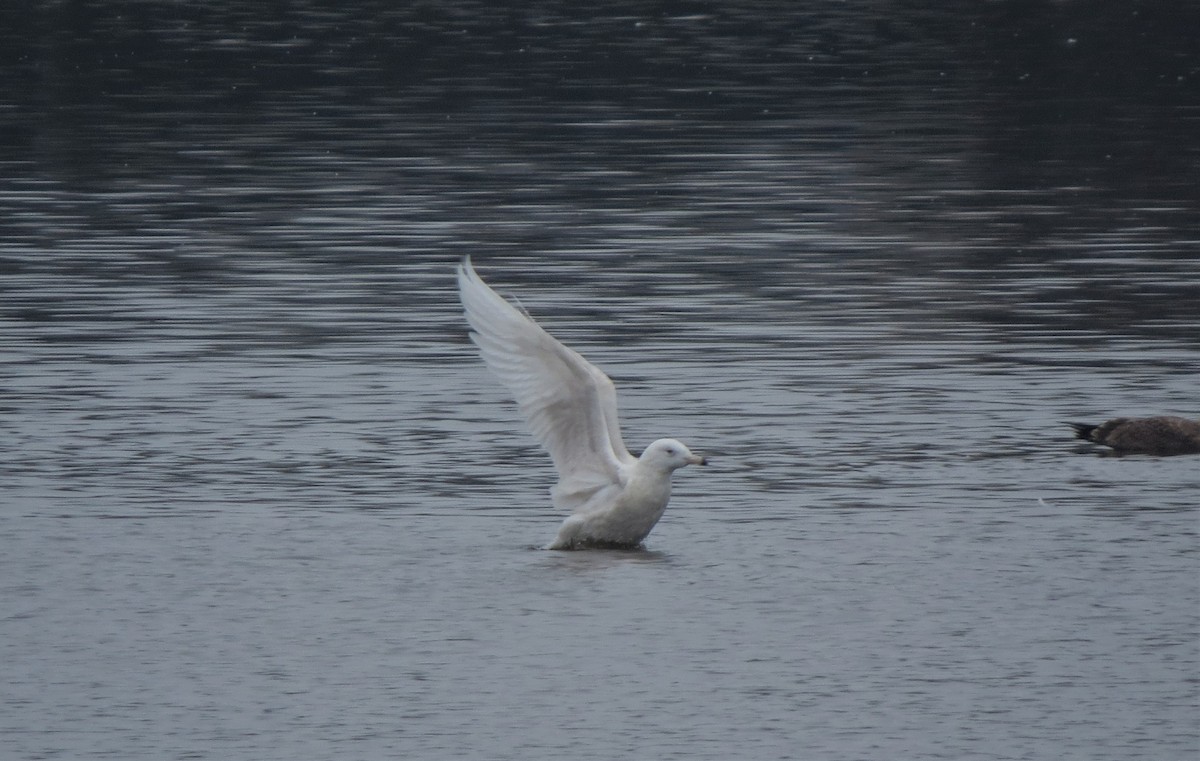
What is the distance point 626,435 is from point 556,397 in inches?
118

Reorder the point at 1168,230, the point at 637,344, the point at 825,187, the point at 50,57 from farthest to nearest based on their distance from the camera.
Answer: the point at 50,57 < the point at 825,187 < the point at 1168,230 < the point at 637,344

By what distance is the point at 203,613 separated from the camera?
38.4 ft

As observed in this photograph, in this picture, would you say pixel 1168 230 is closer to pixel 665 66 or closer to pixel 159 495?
pixel 159 495

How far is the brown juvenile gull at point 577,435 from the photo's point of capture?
42.5 feet

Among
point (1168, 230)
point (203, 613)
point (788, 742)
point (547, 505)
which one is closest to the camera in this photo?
point (788, 742)

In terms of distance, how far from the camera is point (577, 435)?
1316 centimetres

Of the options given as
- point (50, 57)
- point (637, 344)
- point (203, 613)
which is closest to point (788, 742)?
point (203, 613)

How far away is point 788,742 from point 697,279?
13.5 meters

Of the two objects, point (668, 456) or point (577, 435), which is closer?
point (668, 456)

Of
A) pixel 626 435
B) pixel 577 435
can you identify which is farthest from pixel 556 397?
pixel 626 435

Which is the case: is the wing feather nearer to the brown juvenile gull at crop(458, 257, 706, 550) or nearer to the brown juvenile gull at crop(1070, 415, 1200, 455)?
the brown juvenile gull at crop(458, 257, 706, 550)

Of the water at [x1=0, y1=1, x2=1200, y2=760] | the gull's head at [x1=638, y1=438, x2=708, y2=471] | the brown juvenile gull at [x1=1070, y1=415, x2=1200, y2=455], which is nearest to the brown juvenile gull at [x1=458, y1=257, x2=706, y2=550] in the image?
the gull's head at [x1=638, y1=438, x2=708, y2=471]

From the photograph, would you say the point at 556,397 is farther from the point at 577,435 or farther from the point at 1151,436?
the point at 1151,436

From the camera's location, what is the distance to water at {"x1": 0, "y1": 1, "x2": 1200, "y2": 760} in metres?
10.3
